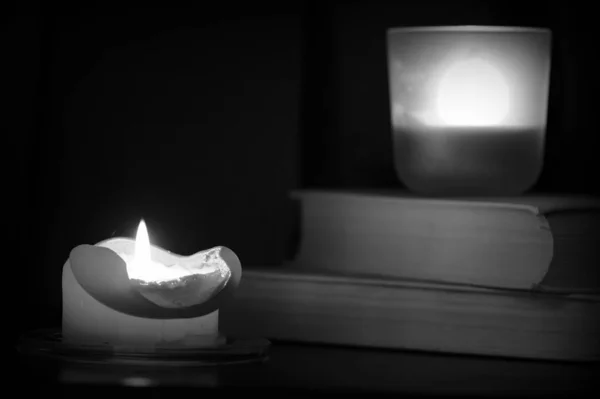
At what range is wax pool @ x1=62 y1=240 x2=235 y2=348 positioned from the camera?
96cm

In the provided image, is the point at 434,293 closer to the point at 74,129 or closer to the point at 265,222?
the point at 265,222

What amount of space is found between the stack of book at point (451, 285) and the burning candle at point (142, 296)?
12 centimetres

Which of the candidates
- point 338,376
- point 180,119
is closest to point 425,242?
point 338,376

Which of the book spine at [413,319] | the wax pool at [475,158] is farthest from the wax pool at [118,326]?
the wax pool at [475,158]

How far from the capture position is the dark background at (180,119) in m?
1.30

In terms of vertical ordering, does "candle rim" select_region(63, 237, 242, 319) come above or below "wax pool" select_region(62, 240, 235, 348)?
above

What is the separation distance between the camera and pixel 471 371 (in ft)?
3.17

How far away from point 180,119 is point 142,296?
419 millimetres

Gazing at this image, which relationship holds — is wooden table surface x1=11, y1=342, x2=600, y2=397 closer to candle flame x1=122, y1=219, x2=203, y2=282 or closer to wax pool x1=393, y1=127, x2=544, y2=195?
candle flame x1=122, y1=219, x2=203, y2=282

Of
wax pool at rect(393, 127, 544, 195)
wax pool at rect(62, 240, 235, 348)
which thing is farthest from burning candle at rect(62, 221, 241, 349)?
wax pool at rect(393, 127, 544, 195)

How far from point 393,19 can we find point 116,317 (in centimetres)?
55

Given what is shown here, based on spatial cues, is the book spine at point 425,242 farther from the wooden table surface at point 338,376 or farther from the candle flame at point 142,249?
the candle flame at point 142,249

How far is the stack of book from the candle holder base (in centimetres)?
12

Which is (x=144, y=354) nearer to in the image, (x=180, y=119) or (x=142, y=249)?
(x=142, y=249)
